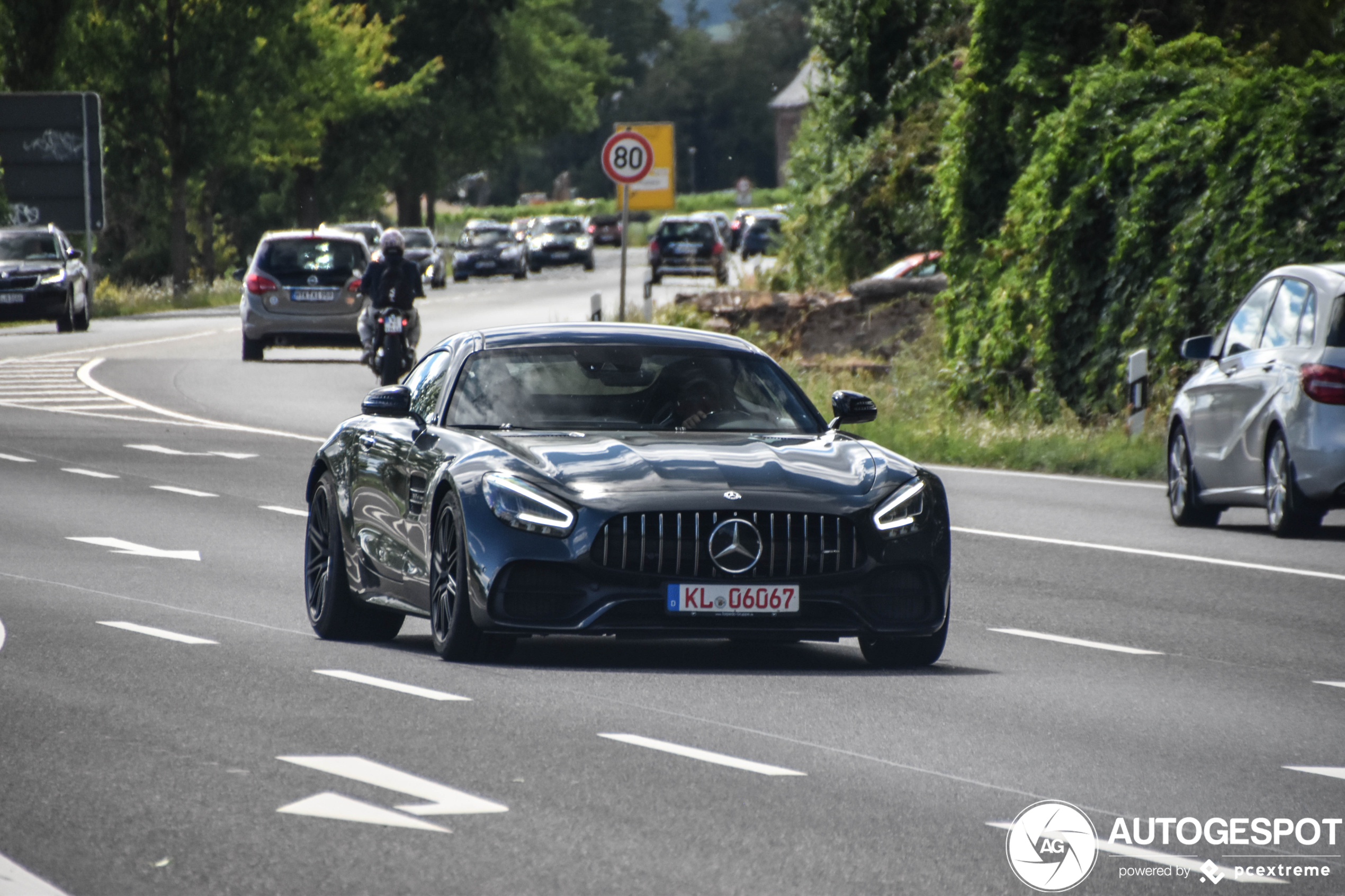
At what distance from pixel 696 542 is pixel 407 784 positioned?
2.26 meters

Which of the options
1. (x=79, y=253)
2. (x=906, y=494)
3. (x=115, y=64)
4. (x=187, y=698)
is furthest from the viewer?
(x=115, y=64)

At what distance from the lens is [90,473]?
65.7ft

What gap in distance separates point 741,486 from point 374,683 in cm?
151

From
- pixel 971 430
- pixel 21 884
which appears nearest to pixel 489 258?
pixel 971 430

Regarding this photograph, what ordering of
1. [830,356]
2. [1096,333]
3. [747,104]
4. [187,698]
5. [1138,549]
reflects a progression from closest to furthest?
[187,698] < [1138,549] < [1096,333] < [830,356] < [747,104]

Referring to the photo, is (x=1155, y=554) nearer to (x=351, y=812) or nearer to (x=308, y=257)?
(x=351, y=812)

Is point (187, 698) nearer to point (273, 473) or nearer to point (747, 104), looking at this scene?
point (273, 473)

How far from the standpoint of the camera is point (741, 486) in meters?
9.21

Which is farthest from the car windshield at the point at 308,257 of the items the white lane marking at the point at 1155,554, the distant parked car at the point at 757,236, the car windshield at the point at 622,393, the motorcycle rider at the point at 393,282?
the distant parked car at the point at 757,236

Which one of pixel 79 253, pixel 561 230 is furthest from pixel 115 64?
pixel 561 230

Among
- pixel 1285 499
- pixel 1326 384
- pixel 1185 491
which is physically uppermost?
pixel 1326 384

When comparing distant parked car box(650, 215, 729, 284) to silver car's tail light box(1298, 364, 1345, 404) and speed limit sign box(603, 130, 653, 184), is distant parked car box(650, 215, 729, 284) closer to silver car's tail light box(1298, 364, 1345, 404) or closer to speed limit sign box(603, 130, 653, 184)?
speed limit sign box(603, 130, 653, 184)

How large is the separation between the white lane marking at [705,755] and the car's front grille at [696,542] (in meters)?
1.21

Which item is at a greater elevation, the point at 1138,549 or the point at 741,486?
the point at 741,486
